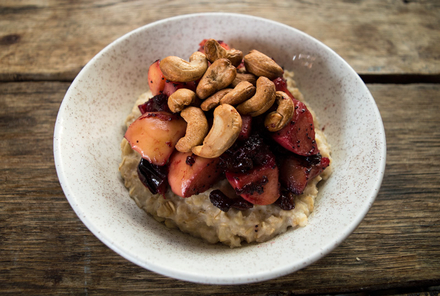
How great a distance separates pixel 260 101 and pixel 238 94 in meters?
0.11

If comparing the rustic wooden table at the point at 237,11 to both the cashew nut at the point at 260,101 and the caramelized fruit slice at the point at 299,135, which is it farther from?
the cashew nut at the point at 260,101

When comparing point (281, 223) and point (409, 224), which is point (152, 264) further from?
point (409, 224)

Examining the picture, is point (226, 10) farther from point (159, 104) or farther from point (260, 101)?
point (260, 101)

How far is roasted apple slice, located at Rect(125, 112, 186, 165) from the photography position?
5.30ft

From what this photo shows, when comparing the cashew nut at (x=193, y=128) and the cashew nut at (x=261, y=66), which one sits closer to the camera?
the cashew nut at (x=193, y=128)

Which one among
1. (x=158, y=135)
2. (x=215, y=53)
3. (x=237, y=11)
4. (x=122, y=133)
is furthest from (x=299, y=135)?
(x=237, y=11)

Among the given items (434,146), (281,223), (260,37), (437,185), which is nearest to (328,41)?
(260,37)

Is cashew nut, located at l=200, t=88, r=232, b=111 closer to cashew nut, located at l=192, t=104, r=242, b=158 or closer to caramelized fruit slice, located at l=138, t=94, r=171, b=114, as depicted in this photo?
cashew nut, located at l=192, t=104, r=242, b=158

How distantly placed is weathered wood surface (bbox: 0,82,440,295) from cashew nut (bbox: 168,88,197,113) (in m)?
0.97

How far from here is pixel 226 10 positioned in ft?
9.79

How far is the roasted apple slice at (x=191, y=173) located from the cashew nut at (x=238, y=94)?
29 centimetres

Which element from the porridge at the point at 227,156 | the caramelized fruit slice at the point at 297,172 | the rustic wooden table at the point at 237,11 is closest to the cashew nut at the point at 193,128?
the porridge at the point at 227,156

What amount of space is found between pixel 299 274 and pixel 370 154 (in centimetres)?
79

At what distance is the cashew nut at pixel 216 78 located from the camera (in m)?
1.55
